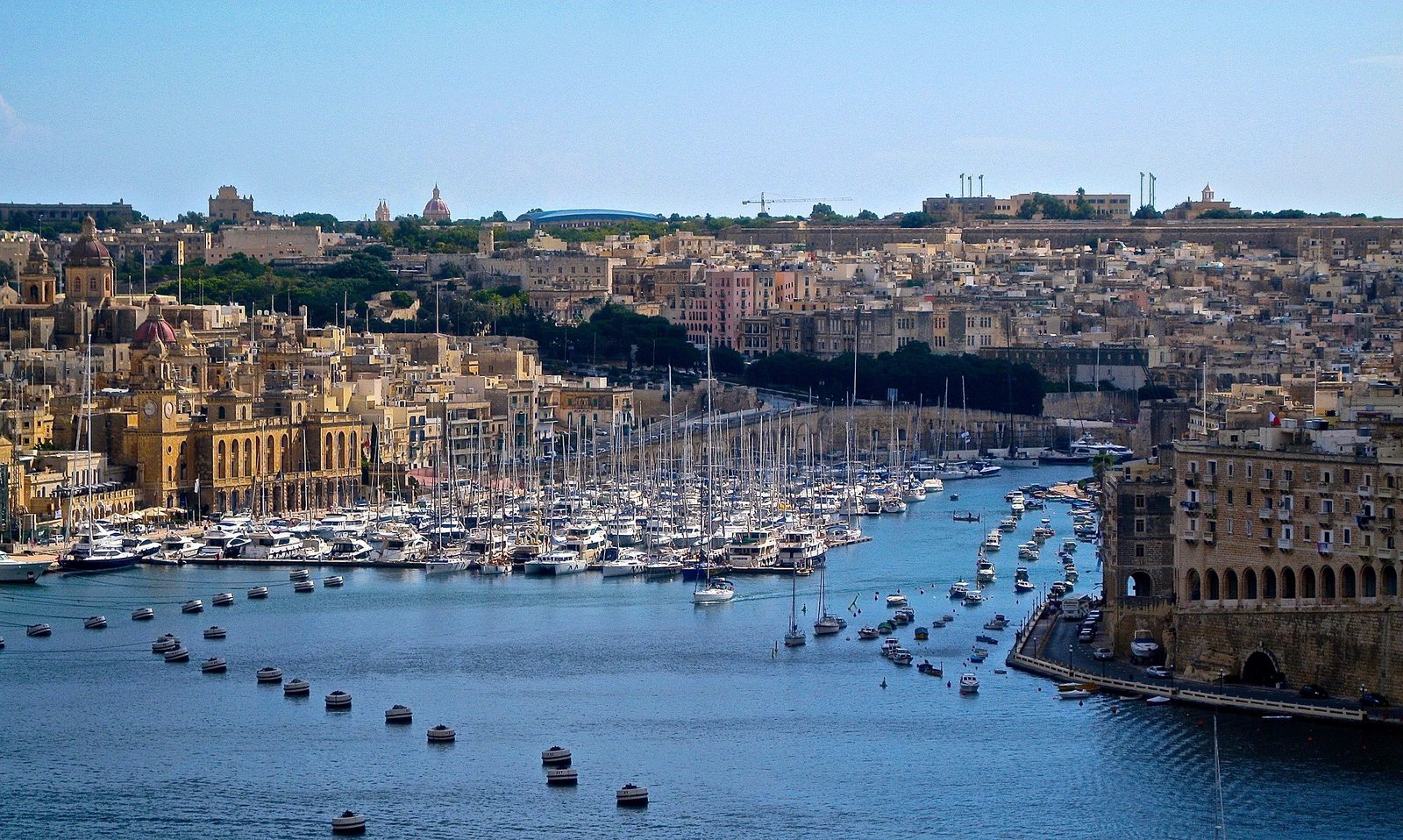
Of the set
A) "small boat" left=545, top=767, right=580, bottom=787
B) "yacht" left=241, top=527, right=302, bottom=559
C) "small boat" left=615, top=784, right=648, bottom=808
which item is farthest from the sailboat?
"yacht" left=241, top=527, right=302, bottom=559

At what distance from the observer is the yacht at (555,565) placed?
147ft

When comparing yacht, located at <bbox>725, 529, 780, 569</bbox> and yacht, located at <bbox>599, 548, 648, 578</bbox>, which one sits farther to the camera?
yacht, located at <bbox>725, 529, 780, 569</bbox>

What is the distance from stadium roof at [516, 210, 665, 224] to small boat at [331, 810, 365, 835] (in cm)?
10058

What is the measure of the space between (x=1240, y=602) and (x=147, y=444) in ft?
82.4

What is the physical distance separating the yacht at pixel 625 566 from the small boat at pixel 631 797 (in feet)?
51.7

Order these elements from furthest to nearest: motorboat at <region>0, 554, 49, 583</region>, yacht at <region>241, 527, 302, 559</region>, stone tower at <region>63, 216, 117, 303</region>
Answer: stone tower at <region>63, 216, 117, 303</region>, yacht at <region>241, 527, 302, 559</region>, motorboat at <region>0, 554, 49, 583</region>

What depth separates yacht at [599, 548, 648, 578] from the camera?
4450 centimetres

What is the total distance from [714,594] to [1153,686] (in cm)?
1056

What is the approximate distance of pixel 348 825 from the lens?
27484mm

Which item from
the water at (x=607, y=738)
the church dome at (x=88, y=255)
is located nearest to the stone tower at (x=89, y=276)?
the church dome at (x=88, y=255)

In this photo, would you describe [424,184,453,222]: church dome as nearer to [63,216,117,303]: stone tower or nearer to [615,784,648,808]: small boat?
[63,216,117,303]: stone tower

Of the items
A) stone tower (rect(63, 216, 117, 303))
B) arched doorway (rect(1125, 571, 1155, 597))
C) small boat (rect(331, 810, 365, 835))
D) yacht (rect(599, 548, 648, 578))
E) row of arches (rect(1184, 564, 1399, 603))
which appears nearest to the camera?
small boat (rect(331, 810, 365, 835))

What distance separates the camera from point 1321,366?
205 ft

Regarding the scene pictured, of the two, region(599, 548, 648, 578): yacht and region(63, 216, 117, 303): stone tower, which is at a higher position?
region(63, 216, 117, 303): stone tower
